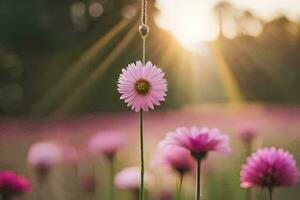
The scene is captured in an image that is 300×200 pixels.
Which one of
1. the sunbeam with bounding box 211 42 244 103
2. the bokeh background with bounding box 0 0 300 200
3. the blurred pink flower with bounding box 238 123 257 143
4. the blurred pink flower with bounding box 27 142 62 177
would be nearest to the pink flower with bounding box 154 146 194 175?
the blurred pink flower with bounding box 27 142 62 177

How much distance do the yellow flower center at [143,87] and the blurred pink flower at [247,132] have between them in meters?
0.73

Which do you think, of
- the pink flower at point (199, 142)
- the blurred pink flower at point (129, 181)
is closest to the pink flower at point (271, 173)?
the pink flower at point (199, 142)

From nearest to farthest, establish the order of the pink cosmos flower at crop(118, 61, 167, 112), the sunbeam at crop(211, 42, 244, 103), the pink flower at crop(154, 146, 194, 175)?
the pink cosmos flower at crop(118, 61, 167, 112), the pink flower at crop(154, 146, 194, 175), the sunbeam at crop(211, 42, 244, 103)

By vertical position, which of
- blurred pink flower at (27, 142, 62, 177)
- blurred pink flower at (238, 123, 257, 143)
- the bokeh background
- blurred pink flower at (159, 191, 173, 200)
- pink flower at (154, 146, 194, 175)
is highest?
the bokeh background

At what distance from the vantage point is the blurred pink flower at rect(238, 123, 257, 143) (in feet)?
4.78

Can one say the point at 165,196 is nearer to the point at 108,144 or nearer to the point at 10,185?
the point at 108,144

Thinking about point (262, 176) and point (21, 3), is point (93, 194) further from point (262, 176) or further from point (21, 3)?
point (21, 3)

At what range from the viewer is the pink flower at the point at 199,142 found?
0.76 m

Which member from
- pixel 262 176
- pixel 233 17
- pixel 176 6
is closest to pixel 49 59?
pixel 233 17

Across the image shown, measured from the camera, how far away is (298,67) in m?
6.62

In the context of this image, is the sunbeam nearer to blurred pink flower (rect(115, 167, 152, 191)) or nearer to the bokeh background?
the bokeh background

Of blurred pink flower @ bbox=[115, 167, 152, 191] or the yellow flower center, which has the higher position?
the yellow flower center

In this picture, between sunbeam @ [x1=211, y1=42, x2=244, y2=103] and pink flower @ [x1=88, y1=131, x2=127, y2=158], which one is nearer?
pink flower @ [x1=88, y1=131, x2=127, y2=158]

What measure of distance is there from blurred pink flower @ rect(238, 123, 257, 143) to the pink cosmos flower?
73 cm
